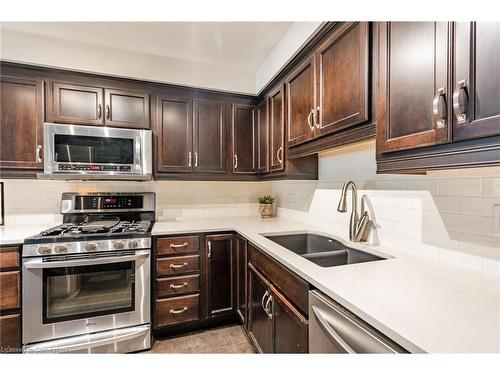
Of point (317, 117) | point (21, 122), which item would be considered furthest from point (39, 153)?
point (317, 117)

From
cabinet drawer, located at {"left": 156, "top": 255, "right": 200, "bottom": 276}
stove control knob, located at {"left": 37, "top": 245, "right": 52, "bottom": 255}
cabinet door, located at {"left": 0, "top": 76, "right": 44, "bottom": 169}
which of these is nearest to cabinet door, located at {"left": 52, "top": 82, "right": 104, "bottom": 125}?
cabinet door, located at {"left": 0, "top": 76, "right": 44, "bottom": 169}

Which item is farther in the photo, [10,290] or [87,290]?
[87,290]

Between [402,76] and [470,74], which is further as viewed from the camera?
[402,76]

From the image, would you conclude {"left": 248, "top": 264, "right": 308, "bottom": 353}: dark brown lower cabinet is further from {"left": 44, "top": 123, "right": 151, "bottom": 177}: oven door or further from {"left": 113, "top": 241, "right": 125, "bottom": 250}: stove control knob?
{"left": 44, "top": 123, "right": 151, "bottom": 177}: oven door

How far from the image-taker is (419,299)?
75cm

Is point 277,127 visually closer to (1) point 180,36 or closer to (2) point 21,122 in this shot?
(1) point 180,36

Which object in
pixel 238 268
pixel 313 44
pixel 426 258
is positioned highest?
pixel 313 44

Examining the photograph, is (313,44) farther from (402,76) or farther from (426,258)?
(426,258)

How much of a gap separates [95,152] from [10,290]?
1106 millimetres

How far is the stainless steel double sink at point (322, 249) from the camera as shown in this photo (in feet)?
4.52

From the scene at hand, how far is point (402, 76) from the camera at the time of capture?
89cm

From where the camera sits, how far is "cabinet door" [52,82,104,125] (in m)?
1.94
